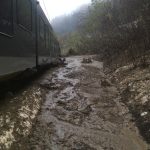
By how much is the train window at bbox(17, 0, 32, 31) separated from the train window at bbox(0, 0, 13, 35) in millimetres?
680

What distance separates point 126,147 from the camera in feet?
14.5

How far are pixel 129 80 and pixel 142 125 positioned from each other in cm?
368

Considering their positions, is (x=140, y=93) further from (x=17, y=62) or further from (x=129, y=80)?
(x=17, y=62)

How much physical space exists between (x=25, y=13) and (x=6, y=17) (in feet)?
6.25

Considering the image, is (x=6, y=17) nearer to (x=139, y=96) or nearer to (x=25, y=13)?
(x=25, y=13)

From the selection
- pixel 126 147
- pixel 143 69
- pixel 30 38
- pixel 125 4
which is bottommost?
pixel 126 147

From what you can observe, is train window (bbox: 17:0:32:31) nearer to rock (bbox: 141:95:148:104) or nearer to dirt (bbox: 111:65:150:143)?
dirt (bbox: 111:65:150:143)

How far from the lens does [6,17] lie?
17.1 feet

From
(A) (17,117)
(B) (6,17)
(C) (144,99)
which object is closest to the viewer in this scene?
(A) (17,117)

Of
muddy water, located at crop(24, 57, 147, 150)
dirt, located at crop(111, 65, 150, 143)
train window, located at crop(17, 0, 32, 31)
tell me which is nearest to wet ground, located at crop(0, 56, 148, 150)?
muddy water, located at crop(24, 57, 147, 150)

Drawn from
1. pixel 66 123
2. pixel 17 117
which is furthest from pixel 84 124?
pixel 17 117

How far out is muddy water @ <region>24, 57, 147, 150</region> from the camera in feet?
14.4

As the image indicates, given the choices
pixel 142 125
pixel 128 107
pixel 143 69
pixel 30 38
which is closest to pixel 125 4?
pixel 143 69

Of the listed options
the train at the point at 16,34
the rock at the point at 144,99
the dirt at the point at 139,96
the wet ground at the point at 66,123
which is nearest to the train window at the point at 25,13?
the train at the point at 16,34
